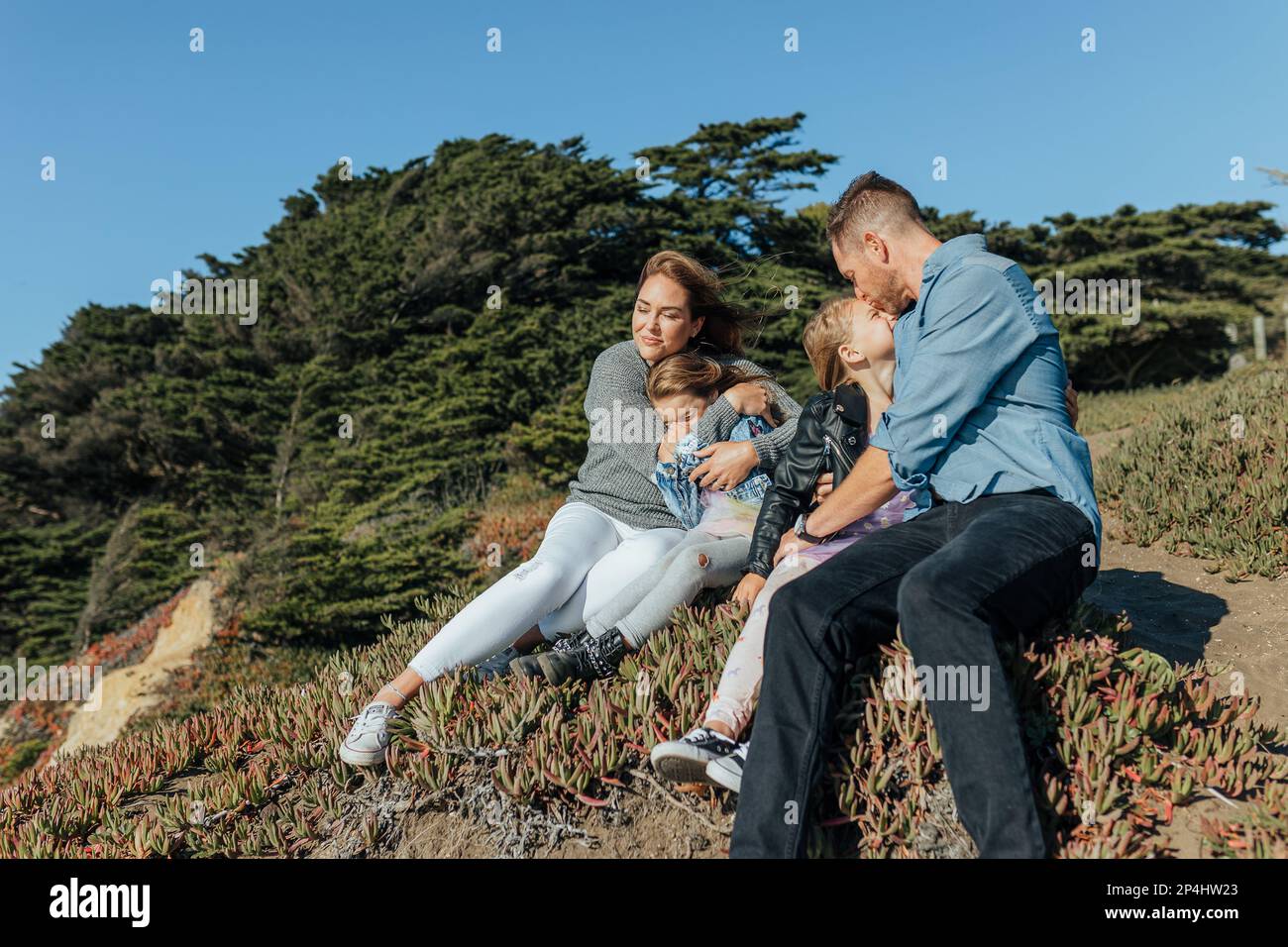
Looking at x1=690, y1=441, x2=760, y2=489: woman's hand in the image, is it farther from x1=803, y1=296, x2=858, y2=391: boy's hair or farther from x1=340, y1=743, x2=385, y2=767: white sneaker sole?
x1=340, y1=743, x2=385, y2=767: white sneaker sole

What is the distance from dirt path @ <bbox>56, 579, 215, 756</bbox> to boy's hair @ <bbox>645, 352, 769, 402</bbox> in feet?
38.3

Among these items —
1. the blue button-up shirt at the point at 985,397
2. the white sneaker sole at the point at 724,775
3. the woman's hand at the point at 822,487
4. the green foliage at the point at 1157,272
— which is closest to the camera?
the white sneaker sole at the point at 724,775

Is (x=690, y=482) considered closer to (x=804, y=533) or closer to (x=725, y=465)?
(x=725, y=465)

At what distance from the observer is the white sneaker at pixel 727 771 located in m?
2.79

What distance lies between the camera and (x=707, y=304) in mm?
4762

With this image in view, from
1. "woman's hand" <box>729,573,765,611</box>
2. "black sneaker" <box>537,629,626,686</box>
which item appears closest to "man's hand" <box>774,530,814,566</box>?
"woman's hand" <box>729,573,765,611</box>

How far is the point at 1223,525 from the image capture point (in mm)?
6664

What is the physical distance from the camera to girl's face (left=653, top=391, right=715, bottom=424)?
14.7 ft

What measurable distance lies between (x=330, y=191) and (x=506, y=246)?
13.3 m

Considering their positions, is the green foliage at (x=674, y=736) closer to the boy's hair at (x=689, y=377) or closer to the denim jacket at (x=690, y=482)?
the denim jacket at (x=690, y=482)

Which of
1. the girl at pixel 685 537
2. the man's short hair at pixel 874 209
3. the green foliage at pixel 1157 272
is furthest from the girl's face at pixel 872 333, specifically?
the green foliage at pixel 1157 272

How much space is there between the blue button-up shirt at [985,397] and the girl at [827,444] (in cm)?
46
